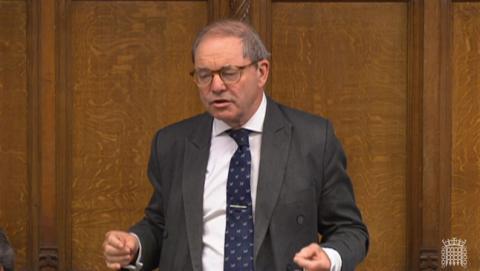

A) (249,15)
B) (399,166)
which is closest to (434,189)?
(399,166)

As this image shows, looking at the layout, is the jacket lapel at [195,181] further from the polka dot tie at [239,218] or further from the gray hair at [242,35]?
the gray hair at [242,35]

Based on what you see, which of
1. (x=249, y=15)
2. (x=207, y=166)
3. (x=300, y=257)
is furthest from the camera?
(x=249, y=15)

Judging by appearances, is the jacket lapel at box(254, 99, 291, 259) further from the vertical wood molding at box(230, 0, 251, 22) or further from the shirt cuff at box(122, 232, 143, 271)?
the vertical wood molding at box(230, 0, 251, 22)

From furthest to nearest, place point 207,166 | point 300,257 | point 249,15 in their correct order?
1. point 249,15
2. point 207,166
3. point 300,257

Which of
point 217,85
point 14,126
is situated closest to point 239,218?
point 217,85

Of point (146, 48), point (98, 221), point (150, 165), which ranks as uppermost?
point (146, 48)

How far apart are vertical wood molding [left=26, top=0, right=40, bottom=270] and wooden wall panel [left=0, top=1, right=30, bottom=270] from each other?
A: 0.02 meters

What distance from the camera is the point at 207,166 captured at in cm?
305

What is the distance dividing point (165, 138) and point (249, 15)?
123cm

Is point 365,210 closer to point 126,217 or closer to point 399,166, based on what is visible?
point 399,166

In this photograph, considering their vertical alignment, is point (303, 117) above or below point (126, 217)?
above

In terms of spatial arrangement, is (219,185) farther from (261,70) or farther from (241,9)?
(241,9)

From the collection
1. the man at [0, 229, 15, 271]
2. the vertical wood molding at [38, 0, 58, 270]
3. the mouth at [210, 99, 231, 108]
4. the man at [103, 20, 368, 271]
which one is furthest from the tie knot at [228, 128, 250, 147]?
the vertical wood molding at [38, 0, 58, 270]

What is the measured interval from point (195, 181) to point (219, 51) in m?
0.36
